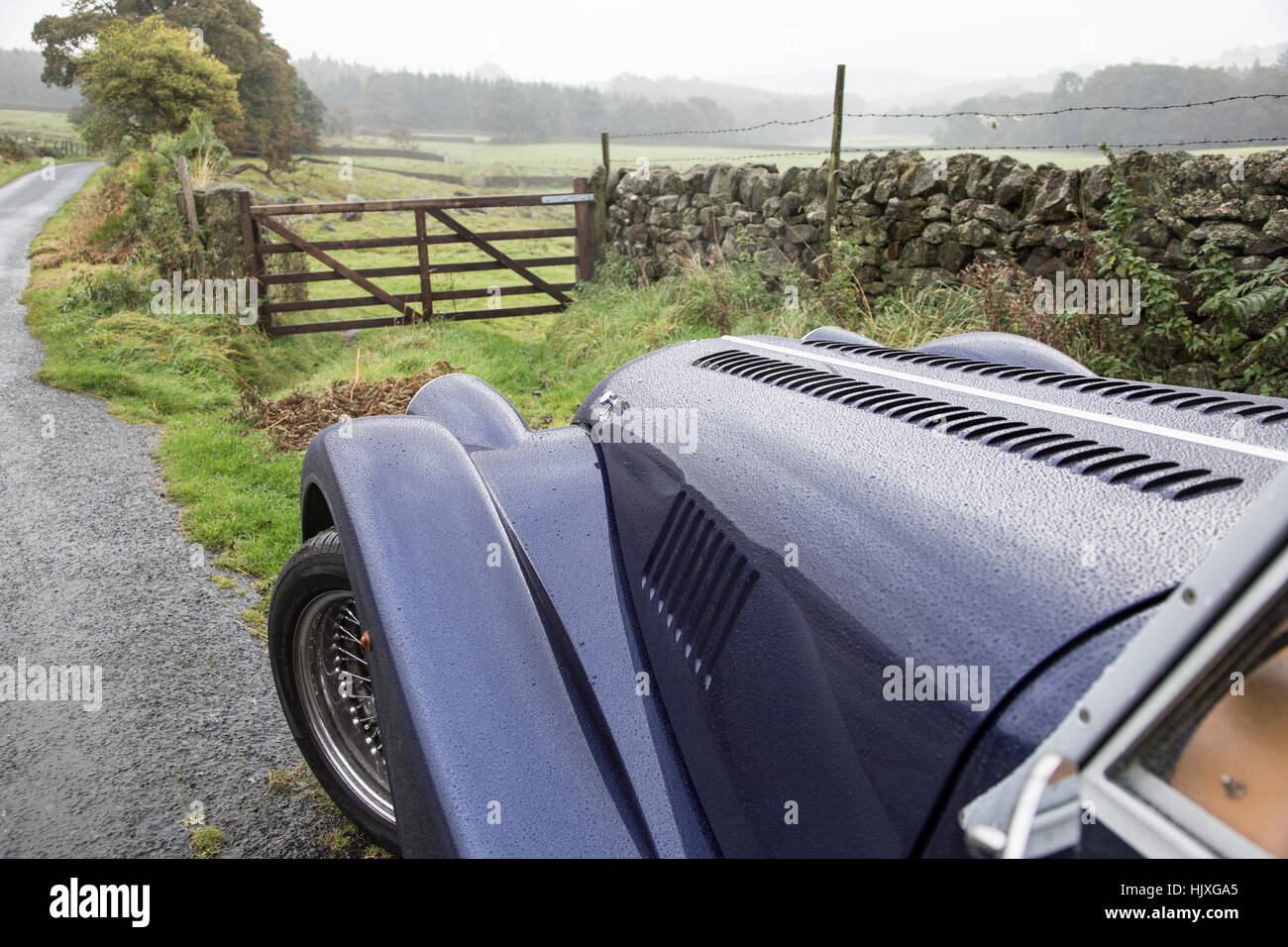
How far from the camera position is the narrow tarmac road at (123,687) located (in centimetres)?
258

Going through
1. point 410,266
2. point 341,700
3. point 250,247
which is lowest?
point 341,700

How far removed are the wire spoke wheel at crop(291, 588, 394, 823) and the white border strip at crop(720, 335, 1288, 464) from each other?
1.59 m

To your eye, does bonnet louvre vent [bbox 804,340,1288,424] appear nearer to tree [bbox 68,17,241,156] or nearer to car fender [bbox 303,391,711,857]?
car fender [bbox 303,391,711,857]

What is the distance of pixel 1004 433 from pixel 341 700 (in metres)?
2.02

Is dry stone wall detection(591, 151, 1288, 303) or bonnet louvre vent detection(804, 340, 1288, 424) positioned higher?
dry stone wall detection(591, 151, 1288, 303)

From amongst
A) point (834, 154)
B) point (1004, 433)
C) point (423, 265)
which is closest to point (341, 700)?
point (1004, 433)

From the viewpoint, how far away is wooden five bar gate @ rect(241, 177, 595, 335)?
33.5ft

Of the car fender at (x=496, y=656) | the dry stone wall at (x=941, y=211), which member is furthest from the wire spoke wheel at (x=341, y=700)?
the dry stone wall at (x=941, y=211)

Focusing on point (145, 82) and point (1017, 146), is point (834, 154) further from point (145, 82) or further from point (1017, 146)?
point (145, 82)

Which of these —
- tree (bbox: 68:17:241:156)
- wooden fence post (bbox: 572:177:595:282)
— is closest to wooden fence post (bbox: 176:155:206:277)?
wooden fence post (bbox: 572:177:595:282)

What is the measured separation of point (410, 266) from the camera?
11.1 m

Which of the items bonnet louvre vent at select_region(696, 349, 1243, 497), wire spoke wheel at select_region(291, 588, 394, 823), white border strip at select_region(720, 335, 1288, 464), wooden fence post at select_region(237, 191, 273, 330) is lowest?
wire spoke wheel at select_region(291, 588, 394, 823)

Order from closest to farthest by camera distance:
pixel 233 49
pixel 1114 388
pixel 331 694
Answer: pixel 1114 388 → pixel 331 694 → pixel 233 49
